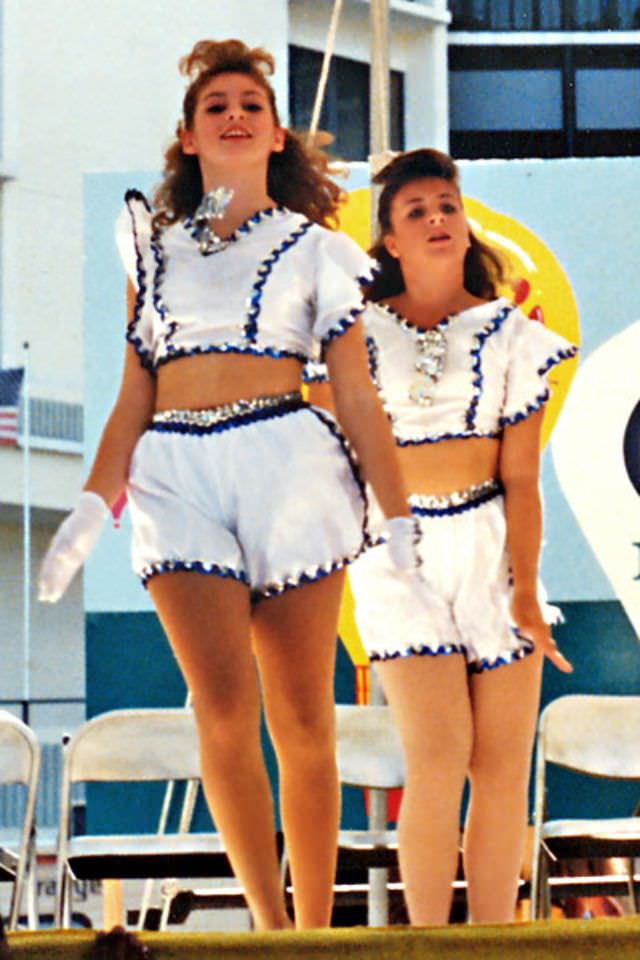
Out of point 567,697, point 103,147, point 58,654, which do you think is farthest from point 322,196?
point 58,654

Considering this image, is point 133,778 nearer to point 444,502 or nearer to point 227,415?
point 444,502

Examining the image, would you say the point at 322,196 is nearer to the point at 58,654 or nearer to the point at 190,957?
the point at 190,957

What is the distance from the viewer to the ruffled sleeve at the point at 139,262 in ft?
9.22

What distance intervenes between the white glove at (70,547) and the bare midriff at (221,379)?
0.20 meters

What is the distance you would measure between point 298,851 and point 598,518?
166 cm

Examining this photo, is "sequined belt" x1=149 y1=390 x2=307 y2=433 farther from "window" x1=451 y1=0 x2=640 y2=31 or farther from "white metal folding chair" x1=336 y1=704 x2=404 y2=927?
"window" x1=451 y1=0 x2=640 y2=31

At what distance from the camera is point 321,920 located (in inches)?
108

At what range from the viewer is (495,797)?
288 centimetres

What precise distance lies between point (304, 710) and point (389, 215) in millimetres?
901

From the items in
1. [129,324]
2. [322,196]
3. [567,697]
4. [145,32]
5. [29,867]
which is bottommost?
[29,867]

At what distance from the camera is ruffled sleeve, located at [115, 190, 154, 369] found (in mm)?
2811

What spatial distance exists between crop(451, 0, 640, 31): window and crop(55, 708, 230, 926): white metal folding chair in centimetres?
220

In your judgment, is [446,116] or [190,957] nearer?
[190,957]

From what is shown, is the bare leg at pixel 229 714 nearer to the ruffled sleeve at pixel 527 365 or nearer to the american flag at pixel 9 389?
the ruffled sleeve at pixel 527 365
